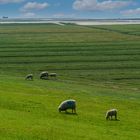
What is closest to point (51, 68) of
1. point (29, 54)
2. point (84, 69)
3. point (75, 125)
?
point (84, 69)

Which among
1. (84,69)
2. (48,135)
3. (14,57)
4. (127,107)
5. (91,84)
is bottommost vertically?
(48,135)

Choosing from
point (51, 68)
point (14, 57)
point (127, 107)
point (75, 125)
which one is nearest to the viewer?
point (75, 125)

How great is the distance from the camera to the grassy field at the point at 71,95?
109ft

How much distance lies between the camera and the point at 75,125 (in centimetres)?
3559

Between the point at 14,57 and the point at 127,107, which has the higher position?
the point at 14,57

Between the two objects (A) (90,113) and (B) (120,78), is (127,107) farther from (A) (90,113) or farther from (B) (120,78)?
(B) (120,78)

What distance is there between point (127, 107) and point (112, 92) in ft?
49.3

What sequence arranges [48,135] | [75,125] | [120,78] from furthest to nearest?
[120,78] → [75,125] → [48,135]

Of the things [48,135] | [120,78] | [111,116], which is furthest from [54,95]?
[120,78]

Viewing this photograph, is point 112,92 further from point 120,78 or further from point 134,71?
point 134,71

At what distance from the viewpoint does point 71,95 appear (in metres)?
56.6

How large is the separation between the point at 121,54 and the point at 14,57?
3106 cm

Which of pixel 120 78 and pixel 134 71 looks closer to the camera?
pixel 120 78

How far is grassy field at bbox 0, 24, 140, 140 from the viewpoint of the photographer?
33125 millimetres
